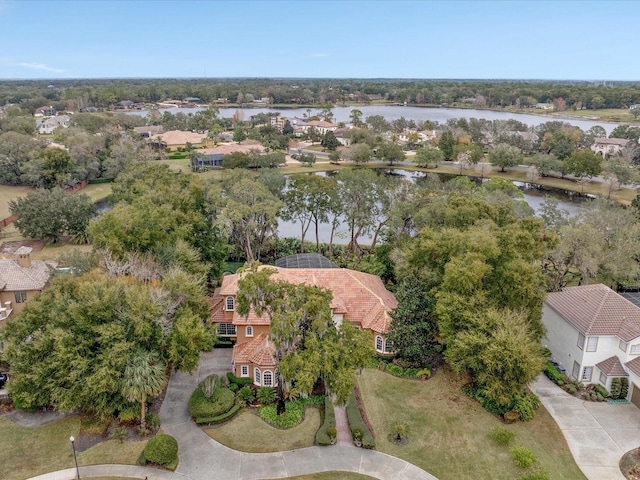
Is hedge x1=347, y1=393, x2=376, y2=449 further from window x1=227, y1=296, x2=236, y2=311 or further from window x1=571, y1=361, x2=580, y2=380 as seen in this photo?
window x1=571, y1=361, x2=580, y2=380

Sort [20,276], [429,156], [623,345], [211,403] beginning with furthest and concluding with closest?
[429,156], [20,276], [623,345], [211,403]

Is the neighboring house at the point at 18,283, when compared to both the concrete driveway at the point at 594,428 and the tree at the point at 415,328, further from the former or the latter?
the concrete driveway at the point at 594,428

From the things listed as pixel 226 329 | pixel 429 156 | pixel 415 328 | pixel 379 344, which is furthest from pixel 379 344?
pixel 429 156

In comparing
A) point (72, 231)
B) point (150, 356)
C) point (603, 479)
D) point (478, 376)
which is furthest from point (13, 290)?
point (603, 479)

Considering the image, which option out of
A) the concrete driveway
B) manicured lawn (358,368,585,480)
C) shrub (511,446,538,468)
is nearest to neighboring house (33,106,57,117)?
manicured lawn (358,368,585,480)

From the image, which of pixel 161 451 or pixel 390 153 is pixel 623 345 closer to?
pixel 161 451

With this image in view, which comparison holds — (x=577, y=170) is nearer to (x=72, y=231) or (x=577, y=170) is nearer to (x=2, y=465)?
(x=72, y=231)
